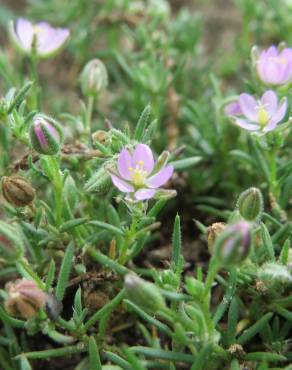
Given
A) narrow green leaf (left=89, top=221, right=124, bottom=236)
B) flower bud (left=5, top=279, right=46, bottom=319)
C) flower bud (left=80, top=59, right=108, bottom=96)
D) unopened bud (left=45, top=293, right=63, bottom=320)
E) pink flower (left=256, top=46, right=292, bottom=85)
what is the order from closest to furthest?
flower bud (left=5, top=279, right=46, bottom=319), unopened bud (left=45, top=293, right=63, bottom=320), narrow green leaf (left=89, top=221, right=124, bottom=236), pink flower (left=256, top=46, right=292, bottom=85), flower bud (left=80, top=59, right=108, bottom=96)

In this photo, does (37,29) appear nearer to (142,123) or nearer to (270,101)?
(142,123)

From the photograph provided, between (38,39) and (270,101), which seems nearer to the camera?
(270,101)

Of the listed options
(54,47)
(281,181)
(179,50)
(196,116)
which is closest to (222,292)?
(281,181)

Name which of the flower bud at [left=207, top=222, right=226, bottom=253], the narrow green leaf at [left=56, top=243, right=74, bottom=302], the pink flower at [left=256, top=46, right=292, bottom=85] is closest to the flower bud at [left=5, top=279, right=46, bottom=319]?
the narrow green leaf at [left=56, top=243, right=74, bottom=302]

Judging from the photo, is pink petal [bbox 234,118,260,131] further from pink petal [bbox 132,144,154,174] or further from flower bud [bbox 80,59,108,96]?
flower bud [bbox 80,59,108,96]

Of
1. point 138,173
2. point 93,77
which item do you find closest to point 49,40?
point 93,77

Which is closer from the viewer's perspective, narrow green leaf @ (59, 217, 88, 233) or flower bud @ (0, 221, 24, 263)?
flower bud @ (0, 221, 24, 263)

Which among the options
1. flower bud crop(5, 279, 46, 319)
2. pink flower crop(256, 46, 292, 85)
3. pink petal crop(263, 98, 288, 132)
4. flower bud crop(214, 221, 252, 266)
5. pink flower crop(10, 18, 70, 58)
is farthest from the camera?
pink flower crop(10, 18, 70, 58)
